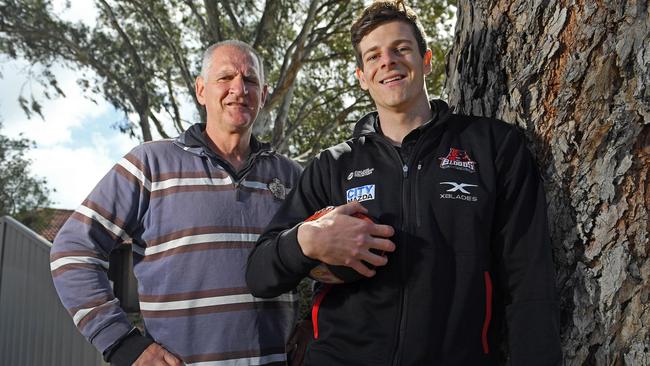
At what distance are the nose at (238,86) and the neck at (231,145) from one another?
0.19m

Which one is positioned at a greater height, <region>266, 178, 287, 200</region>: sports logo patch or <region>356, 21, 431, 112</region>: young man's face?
<region>356, 21, 431, 112</region>: young man's face

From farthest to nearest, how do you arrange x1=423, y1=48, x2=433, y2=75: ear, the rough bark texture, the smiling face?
the smiling face → x1=423, y1=48, x2=433, y2=75: ear → the rough bark texture

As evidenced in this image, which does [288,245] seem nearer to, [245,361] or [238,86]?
[245,361]

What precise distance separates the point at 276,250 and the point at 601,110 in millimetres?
1179

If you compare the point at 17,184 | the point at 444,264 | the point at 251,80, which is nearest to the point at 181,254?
the point at 251,80

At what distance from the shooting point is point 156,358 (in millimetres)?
2865

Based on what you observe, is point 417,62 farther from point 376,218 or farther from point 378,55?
point 376,218

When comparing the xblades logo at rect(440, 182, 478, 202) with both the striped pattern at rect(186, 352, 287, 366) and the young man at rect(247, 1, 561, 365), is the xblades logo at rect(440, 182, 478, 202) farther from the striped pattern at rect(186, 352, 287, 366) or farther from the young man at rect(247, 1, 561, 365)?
the striped pattern at rect(186, 352, 287, 366)

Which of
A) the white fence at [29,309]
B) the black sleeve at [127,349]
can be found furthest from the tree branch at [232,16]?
the black sleeve at [127,349]

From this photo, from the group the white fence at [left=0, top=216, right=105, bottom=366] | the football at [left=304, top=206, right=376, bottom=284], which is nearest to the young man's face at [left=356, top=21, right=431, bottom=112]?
the football at [left=304, top=206, right=376, bottom=284]

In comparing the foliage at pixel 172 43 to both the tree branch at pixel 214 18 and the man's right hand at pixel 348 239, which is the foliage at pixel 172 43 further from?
the man's right hand at pixel 348 239

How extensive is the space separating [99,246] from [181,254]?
0.41 meters

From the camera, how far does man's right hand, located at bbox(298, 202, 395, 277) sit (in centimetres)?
205

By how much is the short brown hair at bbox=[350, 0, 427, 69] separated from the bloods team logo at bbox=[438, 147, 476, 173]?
45 centimetres
